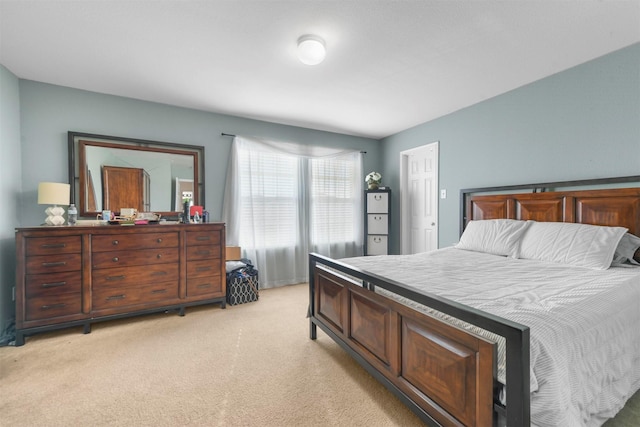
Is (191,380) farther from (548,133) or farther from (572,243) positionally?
(548,133)

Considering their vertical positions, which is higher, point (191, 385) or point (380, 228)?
point (380, 228)

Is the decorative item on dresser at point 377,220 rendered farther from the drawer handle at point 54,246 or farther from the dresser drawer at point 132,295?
the drawer handle at point 54,246

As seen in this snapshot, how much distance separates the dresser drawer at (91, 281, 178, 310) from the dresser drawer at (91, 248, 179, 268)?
229 millimetres

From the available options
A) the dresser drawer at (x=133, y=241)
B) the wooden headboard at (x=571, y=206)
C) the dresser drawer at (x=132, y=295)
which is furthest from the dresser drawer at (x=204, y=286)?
the wooden headboard at (x=571, y=206)

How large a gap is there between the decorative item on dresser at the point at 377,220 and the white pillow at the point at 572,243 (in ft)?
6.89

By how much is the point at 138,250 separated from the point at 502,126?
13.5ft

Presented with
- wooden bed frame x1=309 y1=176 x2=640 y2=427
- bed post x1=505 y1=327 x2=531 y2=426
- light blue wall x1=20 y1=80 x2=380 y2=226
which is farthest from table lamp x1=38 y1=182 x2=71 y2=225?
bed post x1=505 y1=327 x2=531 y2=426

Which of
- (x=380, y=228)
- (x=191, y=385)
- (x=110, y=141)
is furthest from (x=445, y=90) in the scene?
(x=110, y=141)

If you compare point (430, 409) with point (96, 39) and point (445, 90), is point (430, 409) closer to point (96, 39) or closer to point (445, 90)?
point (445, 90)

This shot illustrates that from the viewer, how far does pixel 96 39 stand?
2.08m

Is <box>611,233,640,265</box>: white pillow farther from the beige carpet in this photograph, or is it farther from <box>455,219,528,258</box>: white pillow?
the beige carpet

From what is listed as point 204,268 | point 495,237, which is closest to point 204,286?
point 204,268

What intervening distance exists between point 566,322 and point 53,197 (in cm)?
376

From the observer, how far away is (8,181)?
2.49 m
